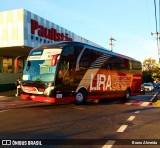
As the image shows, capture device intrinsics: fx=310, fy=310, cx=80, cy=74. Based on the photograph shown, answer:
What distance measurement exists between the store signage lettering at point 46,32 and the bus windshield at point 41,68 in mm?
13851

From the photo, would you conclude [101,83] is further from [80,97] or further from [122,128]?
[122,128]

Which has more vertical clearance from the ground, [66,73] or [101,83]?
[66,73]

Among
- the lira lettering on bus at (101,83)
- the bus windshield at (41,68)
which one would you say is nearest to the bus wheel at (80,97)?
the lira lettering on bus at (101,83)

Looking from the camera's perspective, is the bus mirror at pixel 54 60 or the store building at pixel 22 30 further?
the store building at pixel 22 30

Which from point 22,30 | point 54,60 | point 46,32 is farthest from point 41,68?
point 46,32

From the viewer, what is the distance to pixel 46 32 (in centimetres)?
3219

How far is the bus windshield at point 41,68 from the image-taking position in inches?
599

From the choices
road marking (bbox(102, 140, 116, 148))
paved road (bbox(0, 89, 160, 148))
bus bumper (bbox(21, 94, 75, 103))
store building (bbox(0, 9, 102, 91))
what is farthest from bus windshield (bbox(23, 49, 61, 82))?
store building (bbox(0, 9, 102, 91))

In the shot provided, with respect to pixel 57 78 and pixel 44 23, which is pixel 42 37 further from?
pixel 57 78

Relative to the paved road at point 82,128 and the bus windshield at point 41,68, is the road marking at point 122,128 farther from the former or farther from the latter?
the bus windshield at point 41,68

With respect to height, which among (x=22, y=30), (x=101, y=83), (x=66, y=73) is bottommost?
(x=101, y=83)

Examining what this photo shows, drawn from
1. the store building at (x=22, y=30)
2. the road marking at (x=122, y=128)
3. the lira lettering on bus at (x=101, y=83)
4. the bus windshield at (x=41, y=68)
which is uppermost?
the store building at (x=22, y=30)

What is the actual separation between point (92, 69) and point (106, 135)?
9.83m

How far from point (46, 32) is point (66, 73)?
1716 centimetres
